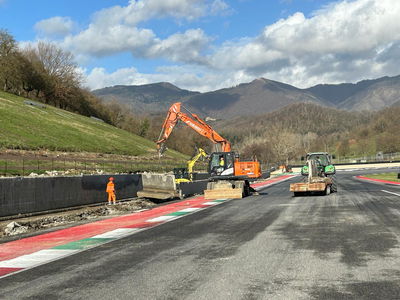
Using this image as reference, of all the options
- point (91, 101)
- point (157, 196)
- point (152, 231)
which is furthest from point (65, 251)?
point (91, 101)

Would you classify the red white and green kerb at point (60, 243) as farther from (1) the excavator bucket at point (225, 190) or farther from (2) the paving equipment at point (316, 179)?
(2) the paving equipment at point (316, 179)

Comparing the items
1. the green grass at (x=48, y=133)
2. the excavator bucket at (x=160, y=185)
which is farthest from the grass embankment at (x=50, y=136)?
the excavator bucket at (x=160, y=185)

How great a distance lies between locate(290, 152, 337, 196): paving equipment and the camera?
74.8ft

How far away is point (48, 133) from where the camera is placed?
52406 mm

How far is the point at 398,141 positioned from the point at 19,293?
148 meters

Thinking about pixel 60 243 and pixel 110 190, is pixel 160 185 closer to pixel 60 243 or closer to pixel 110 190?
pixel 110 190

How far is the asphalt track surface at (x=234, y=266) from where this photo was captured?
5613mm

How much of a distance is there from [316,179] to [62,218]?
46.7 feet

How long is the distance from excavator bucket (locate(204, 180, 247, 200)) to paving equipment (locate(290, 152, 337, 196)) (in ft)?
10.6

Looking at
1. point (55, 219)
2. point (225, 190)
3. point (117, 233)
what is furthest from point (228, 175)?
point (117, 233)

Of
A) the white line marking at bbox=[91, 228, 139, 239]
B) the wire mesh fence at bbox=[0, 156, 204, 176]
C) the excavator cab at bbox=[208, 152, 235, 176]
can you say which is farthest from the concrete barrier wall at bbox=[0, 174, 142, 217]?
the wire mesh fence at bbox=[0, 156, 204, 176]

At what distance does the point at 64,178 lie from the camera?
17.8 metres

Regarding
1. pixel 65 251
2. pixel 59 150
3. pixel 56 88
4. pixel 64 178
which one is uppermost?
pixel 56 88

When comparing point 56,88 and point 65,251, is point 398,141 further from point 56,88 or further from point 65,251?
point 65,251
